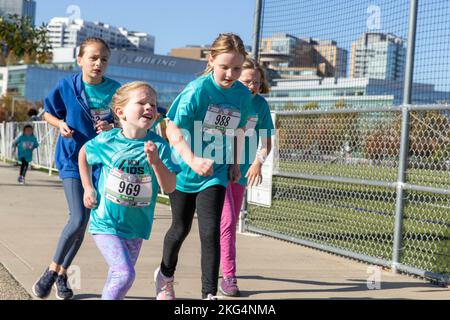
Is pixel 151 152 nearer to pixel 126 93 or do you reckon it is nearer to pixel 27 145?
pixel 126 93

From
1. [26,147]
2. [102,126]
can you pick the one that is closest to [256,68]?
[102,126]

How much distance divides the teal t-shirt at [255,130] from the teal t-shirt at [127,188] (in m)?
1.60

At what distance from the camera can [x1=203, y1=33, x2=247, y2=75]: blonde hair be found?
5.05 metres

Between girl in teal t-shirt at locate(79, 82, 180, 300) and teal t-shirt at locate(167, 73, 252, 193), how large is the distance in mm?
802

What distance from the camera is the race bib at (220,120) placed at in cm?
515

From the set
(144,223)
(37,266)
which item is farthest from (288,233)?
(144,223)

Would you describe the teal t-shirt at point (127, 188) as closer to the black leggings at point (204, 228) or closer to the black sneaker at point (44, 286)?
the black leggings at point (204, 228)

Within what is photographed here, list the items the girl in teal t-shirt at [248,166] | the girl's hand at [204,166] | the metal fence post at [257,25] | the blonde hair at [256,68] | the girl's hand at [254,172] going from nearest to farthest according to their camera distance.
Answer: the girl's hand at [204,166] < the girl in teal t-shirt at [248,166] < the girl's hand at [254,172] < the blonde hair at [256,68] < the metal fence post at [257,25]

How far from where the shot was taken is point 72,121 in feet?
17.9

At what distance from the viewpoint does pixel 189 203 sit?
16.9 ft

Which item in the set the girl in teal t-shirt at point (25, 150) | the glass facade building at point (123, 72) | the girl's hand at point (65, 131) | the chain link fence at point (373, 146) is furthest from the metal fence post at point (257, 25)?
the glass facade building at point (123, 72)

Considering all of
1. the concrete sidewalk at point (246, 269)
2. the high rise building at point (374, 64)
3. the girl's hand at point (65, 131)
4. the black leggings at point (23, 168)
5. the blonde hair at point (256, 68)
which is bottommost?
the concrete sidewalk at point (246, 269)
